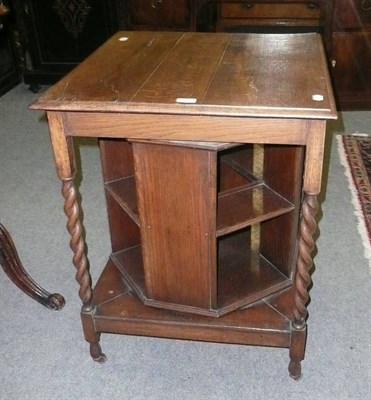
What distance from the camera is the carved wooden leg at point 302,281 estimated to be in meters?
1.06

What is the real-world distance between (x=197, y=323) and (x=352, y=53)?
200cm

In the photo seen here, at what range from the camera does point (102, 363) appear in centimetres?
138

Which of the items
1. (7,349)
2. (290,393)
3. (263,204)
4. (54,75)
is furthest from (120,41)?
(54,75)

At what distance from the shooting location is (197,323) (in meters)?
1.26

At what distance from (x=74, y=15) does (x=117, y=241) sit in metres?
1.91

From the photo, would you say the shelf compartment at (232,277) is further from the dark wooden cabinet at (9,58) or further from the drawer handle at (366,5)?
the dark wooden cabinet at (9,58)

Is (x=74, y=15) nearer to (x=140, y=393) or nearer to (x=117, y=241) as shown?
(x=117, y=241)

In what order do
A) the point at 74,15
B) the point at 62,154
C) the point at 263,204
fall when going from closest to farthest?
the point at 62,154 < the point at 263,204 < the point at 74,15

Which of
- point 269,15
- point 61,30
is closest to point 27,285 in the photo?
point 61,30

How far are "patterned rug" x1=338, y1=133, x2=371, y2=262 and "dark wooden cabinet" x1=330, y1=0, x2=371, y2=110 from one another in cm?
34

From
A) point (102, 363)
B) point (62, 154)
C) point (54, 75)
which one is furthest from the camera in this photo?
point (54, 75)

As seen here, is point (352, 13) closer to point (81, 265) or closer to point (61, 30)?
point (61, 30)

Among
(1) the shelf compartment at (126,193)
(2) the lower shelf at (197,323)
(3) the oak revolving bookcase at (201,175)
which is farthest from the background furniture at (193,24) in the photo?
(2) the lower shelf at (197,323)

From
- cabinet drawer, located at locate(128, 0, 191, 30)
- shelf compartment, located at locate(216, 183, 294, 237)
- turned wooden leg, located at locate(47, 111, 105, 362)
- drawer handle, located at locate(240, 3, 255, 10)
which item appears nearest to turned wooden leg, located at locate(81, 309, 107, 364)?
turned wooden leg, located at locate(47, 111, 105, 362)
